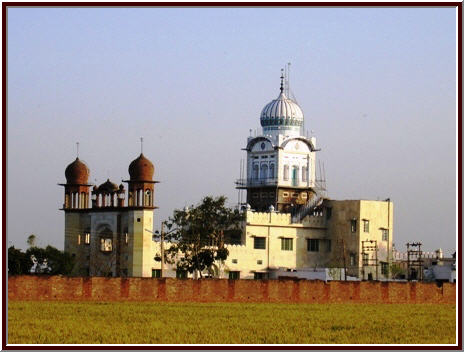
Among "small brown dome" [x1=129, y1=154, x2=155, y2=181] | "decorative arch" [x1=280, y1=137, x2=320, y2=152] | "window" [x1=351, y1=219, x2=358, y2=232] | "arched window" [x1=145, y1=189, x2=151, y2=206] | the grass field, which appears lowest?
the grass field

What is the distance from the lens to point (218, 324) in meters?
47.6

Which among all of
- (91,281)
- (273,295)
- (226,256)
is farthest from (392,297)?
(226,256)

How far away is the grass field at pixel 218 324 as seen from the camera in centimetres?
4131

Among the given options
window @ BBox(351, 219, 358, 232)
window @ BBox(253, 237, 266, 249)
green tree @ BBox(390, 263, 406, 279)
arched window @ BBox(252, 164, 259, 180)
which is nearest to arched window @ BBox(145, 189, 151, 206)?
window @ BBox(253, 237, 266, 249)

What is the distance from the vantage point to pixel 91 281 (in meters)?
63.8

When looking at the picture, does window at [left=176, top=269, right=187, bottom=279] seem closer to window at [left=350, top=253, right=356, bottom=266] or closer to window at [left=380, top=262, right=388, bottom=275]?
window at [left=350, top=253, right=356, bottom=266]

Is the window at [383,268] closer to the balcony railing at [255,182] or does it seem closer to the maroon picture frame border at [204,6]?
the balcony railing at [255,182]

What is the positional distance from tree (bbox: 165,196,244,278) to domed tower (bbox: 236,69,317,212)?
11739 millimetres

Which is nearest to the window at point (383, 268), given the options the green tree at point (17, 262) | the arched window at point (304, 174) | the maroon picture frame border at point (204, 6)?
the arched window at point (304, 174)

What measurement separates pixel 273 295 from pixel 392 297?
6.85 meters

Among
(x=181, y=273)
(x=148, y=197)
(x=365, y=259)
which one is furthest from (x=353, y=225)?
(x=148, y=197)

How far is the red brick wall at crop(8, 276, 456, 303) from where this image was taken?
6275cm

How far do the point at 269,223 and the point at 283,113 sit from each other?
11228mm

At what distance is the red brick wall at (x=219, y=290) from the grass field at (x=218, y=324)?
7.92ft
